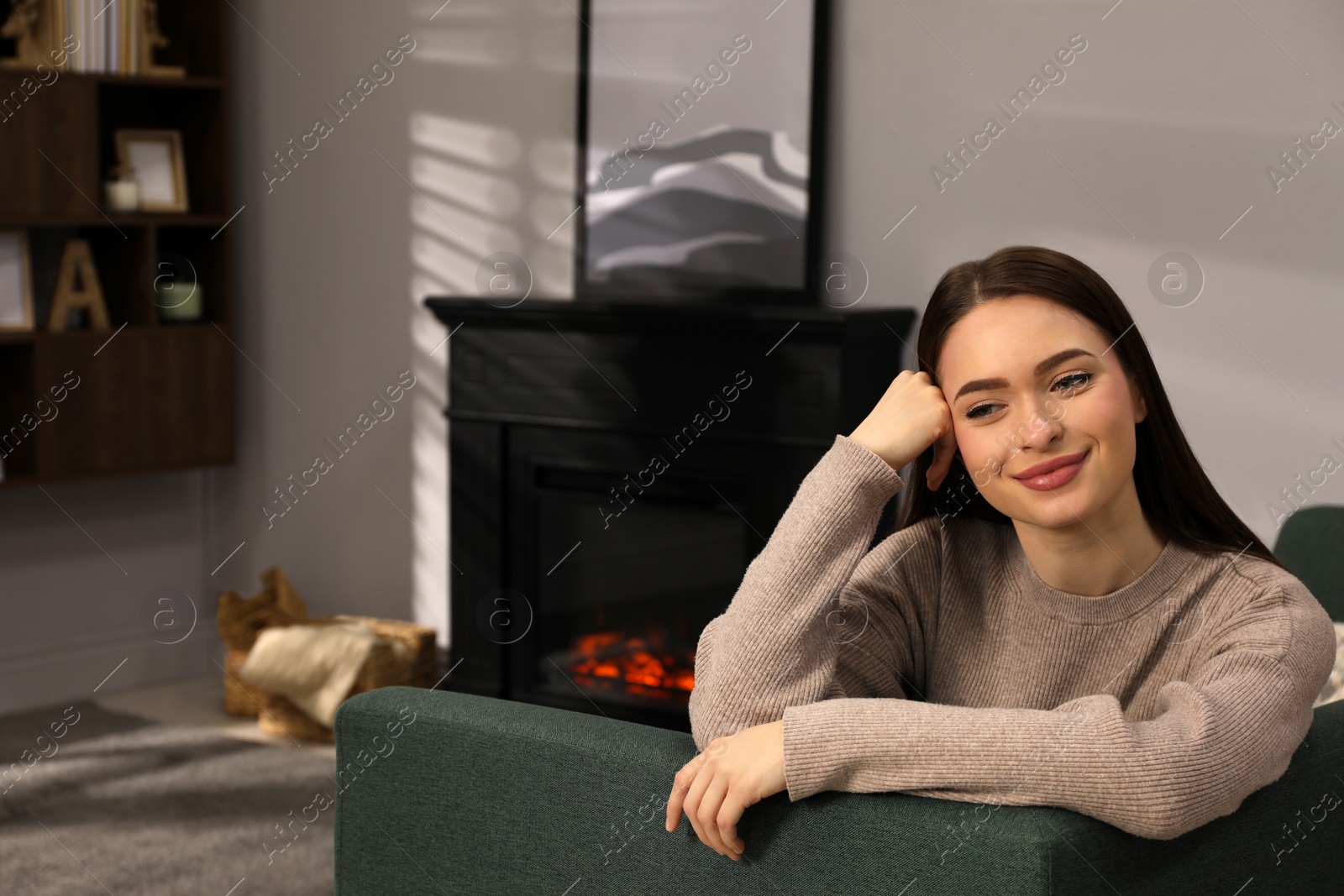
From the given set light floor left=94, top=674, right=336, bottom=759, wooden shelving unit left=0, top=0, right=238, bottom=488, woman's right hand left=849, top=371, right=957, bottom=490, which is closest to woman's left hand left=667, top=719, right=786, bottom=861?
woman's right hand left=849, top=371, right=957, bottom=490

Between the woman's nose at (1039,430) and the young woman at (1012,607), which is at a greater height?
the woman's nose at (1039,430)

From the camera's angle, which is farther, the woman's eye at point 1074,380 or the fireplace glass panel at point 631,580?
the fireplace glass panel at point 631,580

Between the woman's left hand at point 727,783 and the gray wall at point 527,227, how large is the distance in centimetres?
216

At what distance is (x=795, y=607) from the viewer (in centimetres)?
132

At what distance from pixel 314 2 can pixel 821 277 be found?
1954mm

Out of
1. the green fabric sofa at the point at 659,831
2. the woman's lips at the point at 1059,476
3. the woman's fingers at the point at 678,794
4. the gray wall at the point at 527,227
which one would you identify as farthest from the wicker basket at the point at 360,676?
the woman's lips at the point at 1059,476

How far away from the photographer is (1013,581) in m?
1.46

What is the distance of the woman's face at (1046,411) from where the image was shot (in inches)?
51.9

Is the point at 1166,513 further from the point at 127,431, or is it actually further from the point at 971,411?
the point at 127,431

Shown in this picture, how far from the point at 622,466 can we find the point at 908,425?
7.73 ft

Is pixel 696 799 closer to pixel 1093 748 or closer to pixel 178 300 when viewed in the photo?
pixel 1093 748

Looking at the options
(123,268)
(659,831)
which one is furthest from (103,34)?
(659,831)

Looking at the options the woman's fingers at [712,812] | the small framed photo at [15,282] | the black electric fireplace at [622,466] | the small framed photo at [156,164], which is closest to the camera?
the woman's fingers at [712,812]

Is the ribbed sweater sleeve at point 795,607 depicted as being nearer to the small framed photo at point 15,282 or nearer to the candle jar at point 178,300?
the small framed photo at point 15,282
